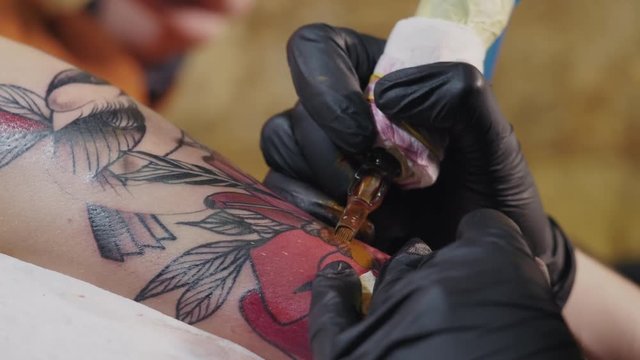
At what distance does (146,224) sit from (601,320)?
0.88m

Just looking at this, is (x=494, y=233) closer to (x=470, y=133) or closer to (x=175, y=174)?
(x=470, y=133)

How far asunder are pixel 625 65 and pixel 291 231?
5.67 ft

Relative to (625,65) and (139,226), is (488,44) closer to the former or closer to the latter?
(139,226)

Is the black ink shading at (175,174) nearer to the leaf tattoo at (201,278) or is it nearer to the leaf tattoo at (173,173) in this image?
the leaf tattoo at (173,173)

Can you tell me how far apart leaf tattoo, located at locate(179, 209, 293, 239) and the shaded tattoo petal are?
2cm

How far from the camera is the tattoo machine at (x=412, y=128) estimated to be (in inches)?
37.4

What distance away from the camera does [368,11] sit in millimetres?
2049

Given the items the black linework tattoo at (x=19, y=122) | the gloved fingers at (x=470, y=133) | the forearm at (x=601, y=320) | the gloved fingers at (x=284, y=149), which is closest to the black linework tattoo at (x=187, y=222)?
the black linework tattoo at (x=19, y=122)

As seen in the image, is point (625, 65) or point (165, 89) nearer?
point (165, 89)

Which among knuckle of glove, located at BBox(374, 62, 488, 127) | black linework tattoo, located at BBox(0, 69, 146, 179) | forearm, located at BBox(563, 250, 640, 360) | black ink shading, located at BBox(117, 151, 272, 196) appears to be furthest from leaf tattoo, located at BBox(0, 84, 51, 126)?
forearm, located at BBox(563, 250, 640, 360)

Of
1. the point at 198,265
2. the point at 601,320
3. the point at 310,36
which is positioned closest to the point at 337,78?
the point at 310,36

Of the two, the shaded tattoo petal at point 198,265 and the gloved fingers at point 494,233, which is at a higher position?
the gloved fingers at point 494,233

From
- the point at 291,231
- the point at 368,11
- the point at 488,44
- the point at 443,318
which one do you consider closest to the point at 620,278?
the point at 488,44

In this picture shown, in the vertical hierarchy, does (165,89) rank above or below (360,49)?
below
